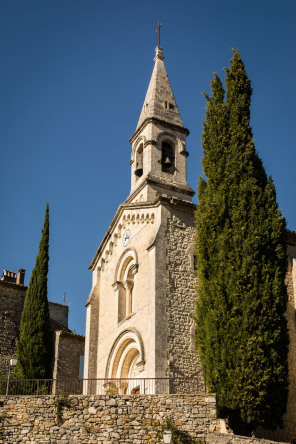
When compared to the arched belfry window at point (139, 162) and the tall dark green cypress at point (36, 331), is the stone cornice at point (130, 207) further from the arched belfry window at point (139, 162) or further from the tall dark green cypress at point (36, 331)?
the arched belfry window at point (139, 162)

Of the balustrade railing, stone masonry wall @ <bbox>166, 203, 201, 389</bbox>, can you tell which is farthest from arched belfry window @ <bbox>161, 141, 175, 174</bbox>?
the balustrade railing

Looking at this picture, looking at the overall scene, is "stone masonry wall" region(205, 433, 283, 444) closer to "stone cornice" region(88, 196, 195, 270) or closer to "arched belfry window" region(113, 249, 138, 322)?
"arched belfry window" region(113, 249, 138, 322)

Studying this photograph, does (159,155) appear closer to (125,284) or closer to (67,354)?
(125,284)

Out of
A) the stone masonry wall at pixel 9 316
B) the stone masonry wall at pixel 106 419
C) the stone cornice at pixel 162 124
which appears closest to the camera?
the stone masonry wall at pixel 106 419

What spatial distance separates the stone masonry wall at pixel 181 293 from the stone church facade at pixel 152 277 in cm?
4

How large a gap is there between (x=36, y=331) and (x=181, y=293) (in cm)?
967

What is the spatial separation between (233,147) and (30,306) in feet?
46.4

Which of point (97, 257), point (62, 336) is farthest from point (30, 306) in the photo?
point (97, 257)

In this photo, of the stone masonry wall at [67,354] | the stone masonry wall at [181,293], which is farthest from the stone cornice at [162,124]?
the stone masonry wall at [67,354]

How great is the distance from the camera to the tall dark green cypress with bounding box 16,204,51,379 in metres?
26.6

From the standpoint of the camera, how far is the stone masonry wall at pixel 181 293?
65.2ft

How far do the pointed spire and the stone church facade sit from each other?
0.10m

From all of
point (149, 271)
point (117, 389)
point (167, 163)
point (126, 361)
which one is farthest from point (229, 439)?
point (167, 163)

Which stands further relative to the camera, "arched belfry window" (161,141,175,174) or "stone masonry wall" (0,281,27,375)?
"stone masonry wall" (0,281,27,375)
